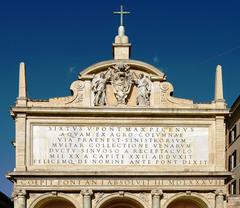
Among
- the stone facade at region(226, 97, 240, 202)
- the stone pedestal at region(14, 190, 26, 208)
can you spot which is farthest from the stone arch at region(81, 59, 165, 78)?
the stone facade at region(226, 97, 240, 202)

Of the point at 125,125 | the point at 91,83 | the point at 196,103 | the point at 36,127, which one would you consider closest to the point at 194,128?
the point at 196,103

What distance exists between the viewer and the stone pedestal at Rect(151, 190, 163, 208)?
41500 millimetres

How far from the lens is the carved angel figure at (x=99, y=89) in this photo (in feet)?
143

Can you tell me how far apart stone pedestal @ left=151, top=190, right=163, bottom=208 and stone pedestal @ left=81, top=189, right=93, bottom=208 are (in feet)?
13.0

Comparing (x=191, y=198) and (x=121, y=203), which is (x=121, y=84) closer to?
(x=121, y=203)

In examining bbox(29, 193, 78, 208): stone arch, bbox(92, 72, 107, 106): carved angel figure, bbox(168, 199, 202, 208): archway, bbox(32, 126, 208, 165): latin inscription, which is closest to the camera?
bbox(29, 193, 78, 208): stone arch

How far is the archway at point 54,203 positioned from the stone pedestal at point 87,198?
1.34 metres

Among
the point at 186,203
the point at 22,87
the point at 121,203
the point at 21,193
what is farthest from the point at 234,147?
the point at 21,193

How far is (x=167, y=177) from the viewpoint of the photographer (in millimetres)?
42125

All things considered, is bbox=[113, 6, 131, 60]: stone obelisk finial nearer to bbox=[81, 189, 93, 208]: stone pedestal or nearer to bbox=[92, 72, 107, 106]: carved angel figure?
bbox=[92, 72, 107, 106]: carved angel figure

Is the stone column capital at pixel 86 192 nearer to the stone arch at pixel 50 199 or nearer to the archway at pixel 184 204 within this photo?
the stone arch at pixel 50 199

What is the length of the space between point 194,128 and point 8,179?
12784mm

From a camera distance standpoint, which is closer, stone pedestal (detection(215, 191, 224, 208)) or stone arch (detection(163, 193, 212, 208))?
stone pedestal (detection(215, 191, 224, 208))

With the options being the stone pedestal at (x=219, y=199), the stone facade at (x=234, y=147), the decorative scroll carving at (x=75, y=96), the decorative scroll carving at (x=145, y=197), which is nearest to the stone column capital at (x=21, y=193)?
the decorative scroll carving at (x=75, y=96)
